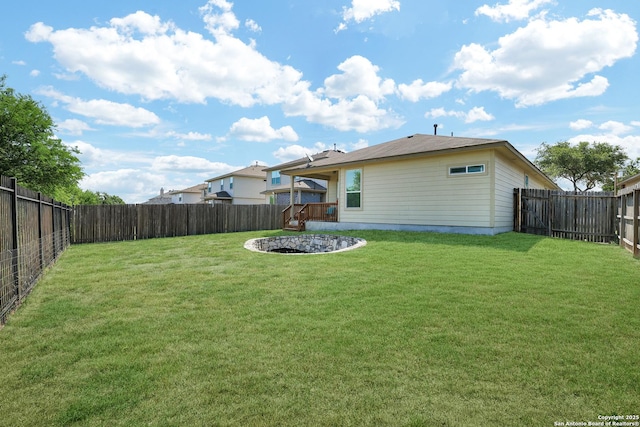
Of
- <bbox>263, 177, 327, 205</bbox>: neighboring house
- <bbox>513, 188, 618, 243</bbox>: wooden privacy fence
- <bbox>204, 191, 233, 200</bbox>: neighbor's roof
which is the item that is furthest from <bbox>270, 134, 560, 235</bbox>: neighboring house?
<bbox>204, 191, 233, 200</bbox>: neighbor's roof

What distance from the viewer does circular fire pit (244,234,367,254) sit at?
38.1 ft

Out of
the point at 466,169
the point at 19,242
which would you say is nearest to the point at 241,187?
the point at 466,169

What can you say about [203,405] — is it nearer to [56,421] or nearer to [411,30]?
[56,421]

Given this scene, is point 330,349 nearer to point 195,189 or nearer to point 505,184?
point 505,184

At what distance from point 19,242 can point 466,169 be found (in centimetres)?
1145

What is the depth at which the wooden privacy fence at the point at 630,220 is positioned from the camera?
7.20 m

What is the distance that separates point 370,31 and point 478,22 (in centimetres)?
354

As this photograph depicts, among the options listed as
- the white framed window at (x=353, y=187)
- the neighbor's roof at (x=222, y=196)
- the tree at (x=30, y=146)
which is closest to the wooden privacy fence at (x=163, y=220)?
the white framed window at (x=353, y=187)

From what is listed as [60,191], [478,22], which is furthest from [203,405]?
[60,191]

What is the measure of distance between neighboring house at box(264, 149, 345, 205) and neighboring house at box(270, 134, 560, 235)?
38.1 feet

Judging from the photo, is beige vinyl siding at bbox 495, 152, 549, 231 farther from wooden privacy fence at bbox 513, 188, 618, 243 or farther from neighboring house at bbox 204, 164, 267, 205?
neighboring house at bbox 204, 164, 267, 205

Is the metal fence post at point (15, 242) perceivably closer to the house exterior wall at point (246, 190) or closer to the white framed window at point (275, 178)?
the white framed window at point (275, 178)

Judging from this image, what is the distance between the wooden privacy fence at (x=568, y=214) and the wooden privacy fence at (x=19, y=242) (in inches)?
553

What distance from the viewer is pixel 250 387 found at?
2.41 m
